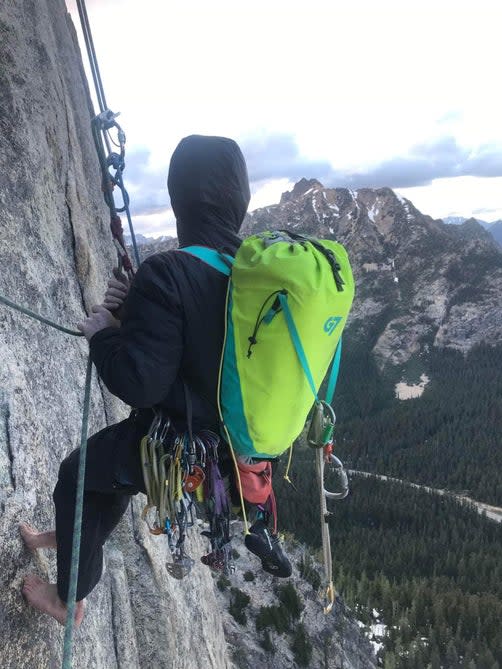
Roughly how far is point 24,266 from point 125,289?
2476mm

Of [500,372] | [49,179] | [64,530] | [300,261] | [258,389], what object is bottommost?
[500,372]

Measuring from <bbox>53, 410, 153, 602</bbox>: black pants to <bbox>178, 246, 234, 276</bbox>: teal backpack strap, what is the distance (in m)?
1.25

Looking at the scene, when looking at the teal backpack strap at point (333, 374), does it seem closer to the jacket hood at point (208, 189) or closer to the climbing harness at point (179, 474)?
the climbing harness at point (179, 474)

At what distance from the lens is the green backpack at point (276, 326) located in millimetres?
3168

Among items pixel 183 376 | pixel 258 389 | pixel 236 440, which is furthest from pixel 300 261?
pixel 236 440

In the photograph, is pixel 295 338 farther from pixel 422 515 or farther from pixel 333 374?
pixel 422 515

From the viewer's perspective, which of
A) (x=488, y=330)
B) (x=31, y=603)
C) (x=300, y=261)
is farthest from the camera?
(x=488, y=330)

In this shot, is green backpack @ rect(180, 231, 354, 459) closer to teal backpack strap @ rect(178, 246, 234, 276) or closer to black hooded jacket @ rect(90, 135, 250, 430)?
teal backpack strap @ rect(178, 246, 234, 276)

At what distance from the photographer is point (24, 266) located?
5668mm

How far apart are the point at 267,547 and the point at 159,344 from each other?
8.10 ft

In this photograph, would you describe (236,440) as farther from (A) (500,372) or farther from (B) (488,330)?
(B) (488,330)

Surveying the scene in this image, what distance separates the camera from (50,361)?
5789mm

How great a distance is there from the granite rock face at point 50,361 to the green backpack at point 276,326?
7.78ft

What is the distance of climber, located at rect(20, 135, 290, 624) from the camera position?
3207 millimetres
